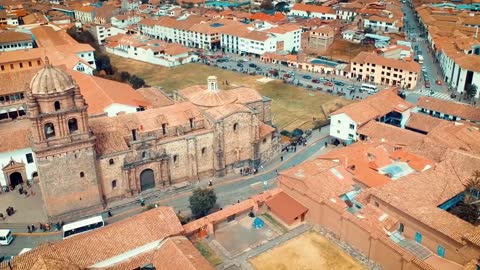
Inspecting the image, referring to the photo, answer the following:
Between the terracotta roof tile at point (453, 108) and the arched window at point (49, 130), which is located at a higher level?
the arched window at point (49, 130)

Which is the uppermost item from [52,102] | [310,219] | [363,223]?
[52,102]

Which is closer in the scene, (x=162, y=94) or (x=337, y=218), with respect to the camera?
(x=337, y=218)

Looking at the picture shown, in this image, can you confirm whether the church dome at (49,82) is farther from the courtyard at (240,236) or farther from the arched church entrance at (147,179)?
the courtyard at (240,236)

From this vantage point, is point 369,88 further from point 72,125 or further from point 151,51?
point 72,125

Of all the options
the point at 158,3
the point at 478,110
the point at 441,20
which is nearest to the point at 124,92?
the point at 478,110

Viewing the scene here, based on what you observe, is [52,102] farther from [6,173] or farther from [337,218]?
[337,218]

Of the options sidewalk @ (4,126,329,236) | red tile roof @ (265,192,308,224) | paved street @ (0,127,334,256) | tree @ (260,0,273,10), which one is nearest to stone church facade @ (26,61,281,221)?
sidewalk @ (4,126,329,236)

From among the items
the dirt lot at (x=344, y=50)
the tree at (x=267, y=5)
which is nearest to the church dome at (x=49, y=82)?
the dirt lot at (x=344, y=50)

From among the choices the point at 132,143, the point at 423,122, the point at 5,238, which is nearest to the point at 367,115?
the point at 423,122
